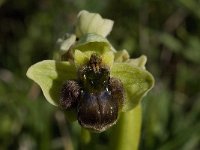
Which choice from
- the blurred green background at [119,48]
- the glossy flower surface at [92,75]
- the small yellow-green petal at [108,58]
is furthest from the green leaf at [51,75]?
the blurred green background at [119,48]

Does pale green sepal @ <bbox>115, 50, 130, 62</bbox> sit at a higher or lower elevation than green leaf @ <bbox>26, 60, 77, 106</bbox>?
higher

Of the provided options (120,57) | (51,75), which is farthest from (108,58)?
(51,75)

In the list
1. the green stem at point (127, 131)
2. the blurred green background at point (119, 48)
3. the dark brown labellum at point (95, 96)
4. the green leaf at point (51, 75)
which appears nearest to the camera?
the dark brown labellum at point (95, 96)

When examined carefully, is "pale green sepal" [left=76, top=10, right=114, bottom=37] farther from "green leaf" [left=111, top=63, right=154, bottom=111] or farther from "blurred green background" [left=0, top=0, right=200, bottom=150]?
"blurred green background" [left=0, top=0, right=200, bottom=150]

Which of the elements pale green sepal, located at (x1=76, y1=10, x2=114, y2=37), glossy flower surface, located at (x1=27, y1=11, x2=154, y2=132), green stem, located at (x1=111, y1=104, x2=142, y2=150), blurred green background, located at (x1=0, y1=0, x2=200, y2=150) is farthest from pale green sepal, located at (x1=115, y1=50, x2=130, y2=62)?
blurred green background, located at (x1=0, y1=0, x2=200, y2=150)

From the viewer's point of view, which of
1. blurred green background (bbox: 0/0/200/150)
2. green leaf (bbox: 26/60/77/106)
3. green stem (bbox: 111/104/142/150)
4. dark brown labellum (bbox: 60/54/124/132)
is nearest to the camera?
dark brown labellum (bbox: 60/54/124/132)

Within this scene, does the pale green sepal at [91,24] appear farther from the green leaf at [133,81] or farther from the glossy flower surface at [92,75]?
the green leaf at [133,81]

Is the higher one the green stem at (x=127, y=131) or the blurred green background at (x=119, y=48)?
the green stem at (x=127, y=131)

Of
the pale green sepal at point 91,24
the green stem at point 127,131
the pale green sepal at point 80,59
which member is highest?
the pale green sepal at point 91,24
